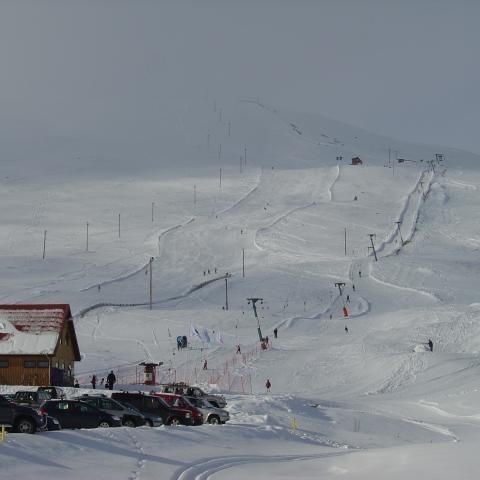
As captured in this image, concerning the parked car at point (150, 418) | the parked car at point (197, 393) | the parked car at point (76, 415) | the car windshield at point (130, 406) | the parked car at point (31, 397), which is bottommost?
the parked car at point (197, 393)

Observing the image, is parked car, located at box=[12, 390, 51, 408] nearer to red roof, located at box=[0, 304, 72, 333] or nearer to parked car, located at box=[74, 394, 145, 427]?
parked car, located at box=[74, 394, 145, 427]

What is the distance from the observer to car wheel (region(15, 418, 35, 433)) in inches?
931

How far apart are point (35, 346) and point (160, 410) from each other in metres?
17.9

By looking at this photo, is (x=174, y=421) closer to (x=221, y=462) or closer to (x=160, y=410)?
(x=160, y=410)

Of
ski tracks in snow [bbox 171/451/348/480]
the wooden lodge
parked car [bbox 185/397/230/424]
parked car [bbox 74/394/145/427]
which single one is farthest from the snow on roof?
ski tracks in snow [bbox 171/451/348/480]

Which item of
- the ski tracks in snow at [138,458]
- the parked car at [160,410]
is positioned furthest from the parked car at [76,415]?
the parked car at [160,410]

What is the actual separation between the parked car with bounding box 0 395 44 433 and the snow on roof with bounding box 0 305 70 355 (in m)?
23.6

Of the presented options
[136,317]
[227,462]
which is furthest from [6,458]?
[136,317]

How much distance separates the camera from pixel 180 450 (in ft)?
79.0

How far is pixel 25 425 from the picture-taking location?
23.7m

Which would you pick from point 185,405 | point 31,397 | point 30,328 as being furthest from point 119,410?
point 30,328

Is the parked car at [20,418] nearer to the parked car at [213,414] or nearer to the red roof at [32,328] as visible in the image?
the parked car at [213,414]

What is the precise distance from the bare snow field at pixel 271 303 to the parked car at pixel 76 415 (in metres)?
2.46

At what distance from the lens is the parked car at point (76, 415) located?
27422 millimetres
